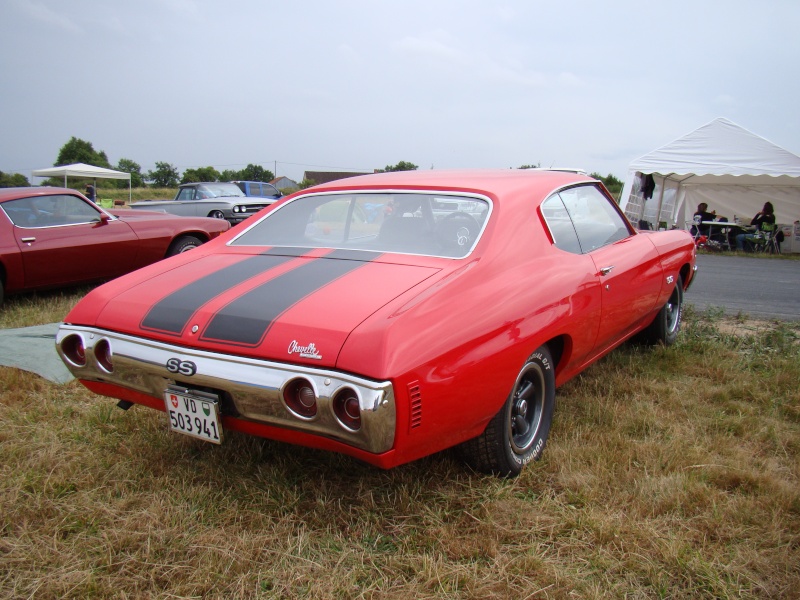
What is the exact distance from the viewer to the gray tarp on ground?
364 centimetres

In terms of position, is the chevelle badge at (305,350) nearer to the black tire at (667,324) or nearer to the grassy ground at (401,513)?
the grassy ground at (401,513)

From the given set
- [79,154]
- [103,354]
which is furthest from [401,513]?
[79,154]

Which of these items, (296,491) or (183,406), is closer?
(183,406)

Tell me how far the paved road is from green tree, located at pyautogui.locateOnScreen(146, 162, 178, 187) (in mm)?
40845

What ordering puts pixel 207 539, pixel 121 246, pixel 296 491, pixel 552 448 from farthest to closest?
pixel 121 246 → pixel 552 448 → pixel 296 491 → pixel 207 539

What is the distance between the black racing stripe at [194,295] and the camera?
7.23ft

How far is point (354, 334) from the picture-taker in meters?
1.89

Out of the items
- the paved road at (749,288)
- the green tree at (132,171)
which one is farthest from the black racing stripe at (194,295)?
the green tree at (132,171)

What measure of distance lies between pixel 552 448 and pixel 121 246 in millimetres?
4902

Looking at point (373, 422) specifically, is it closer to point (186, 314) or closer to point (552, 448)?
point (186, 314)

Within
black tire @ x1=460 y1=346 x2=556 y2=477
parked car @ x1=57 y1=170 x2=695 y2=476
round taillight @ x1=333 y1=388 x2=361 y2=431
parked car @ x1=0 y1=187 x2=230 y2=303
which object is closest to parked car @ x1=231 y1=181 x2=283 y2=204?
parked car @ x1=0 y1=187 x2=230 y2=303

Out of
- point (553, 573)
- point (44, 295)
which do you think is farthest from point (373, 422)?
point (44, 295)

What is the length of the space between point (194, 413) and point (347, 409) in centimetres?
60

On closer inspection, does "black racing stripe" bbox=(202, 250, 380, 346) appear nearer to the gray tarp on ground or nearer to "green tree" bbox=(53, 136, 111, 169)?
the gray tarp on ground
